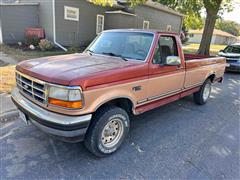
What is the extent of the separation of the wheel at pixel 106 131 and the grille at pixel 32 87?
31.6 inches

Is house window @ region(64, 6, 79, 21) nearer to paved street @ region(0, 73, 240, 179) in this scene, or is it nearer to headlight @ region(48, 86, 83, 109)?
paved street @ region(0, 73, 240, 179)

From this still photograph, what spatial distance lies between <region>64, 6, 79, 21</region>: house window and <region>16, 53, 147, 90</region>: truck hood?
11639mm

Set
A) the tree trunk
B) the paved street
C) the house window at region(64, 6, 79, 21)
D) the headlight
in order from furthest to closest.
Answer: the tree trunk → the house window at region(64, 6, 79, 21) → the paved street → the headlight

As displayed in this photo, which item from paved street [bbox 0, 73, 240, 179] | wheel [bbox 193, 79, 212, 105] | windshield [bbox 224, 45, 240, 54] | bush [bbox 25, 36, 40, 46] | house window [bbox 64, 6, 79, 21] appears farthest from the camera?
house window [bbox 64, 6, 79, 21]

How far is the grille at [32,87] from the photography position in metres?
2.72

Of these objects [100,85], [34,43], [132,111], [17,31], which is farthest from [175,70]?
[17,31]

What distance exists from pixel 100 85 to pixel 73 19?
1297cm

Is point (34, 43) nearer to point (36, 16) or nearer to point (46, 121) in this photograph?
point (36, 16)

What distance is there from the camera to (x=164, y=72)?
12.8 feet

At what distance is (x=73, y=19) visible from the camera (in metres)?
14.3

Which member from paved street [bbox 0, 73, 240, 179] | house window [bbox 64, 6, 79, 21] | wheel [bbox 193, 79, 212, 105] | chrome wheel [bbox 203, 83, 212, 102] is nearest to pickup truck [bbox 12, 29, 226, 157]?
paved street [bbox 0, 73, 240, 179]

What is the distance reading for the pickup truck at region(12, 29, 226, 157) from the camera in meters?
2.59

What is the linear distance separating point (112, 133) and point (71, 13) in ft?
42.1

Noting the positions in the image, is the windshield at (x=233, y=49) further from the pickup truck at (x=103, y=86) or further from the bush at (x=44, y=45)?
the bush at (x=44, y=45)
